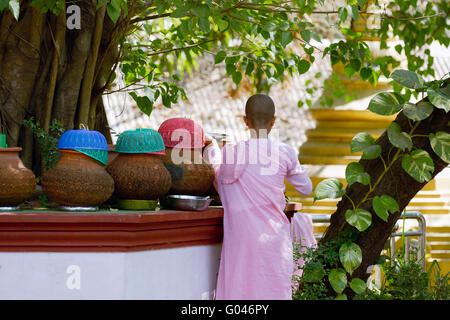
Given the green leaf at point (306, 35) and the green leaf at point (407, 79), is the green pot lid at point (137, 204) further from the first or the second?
the green leaf at point (407, 79)

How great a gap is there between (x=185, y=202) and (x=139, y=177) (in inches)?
8.0

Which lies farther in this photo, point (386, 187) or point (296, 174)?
point (386, 187)

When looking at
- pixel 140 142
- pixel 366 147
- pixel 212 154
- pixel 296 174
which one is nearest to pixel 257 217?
pixel 296 174

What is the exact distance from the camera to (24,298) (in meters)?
2.18

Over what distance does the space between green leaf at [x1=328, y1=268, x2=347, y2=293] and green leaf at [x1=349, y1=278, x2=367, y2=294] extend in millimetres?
70

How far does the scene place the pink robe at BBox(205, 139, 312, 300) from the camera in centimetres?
249

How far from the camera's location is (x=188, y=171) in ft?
8.38

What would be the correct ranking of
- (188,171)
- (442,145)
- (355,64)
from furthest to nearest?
(355,64) → (442,145) → (188,171)

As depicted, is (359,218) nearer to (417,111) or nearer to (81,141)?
(417,111)

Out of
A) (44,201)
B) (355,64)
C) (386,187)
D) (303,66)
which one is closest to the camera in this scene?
(44,201)

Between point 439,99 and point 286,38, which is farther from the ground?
point 286,38

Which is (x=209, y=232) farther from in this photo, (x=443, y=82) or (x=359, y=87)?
(x=359, y=87)

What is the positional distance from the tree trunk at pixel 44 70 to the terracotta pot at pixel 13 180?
78 centimetres

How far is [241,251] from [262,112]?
59 centimetres
